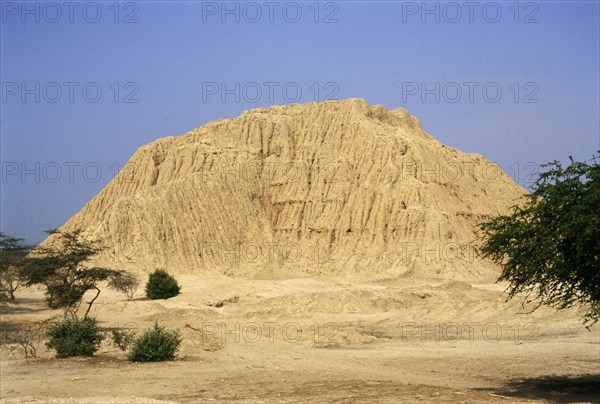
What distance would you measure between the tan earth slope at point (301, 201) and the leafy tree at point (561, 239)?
153 ft

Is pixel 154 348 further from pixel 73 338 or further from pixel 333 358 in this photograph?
pixel 333 358

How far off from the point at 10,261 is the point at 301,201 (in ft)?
109

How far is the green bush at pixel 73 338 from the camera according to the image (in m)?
24.5

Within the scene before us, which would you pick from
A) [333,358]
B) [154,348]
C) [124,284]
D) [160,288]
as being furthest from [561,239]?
[160,288]

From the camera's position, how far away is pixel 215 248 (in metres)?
69.8

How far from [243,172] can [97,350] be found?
52.5 m

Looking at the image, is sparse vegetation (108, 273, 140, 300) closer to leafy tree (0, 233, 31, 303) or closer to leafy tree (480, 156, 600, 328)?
leafy tree (0, 233, 31, 303)

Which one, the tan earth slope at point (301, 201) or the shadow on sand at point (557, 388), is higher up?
the tan earth slope at point (301, 201)

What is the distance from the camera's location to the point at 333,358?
25.2 meters

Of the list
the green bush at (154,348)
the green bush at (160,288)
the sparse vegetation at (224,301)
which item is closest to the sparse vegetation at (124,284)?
the green bush at (160,288)

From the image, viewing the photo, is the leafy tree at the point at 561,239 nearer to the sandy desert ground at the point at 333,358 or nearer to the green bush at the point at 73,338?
the sandy desert ground at the point at 333,358

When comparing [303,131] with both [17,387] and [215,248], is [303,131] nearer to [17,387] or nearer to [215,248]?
[215,248]

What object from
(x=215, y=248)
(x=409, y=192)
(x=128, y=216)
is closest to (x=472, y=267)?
(x=409, y=192)

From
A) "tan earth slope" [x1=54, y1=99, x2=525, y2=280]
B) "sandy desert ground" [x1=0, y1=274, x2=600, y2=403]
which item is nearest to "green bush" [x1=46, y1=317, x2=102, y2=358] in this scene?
"sandy desert ground" [x1=0, y1=274, x2=600, y2=403]
